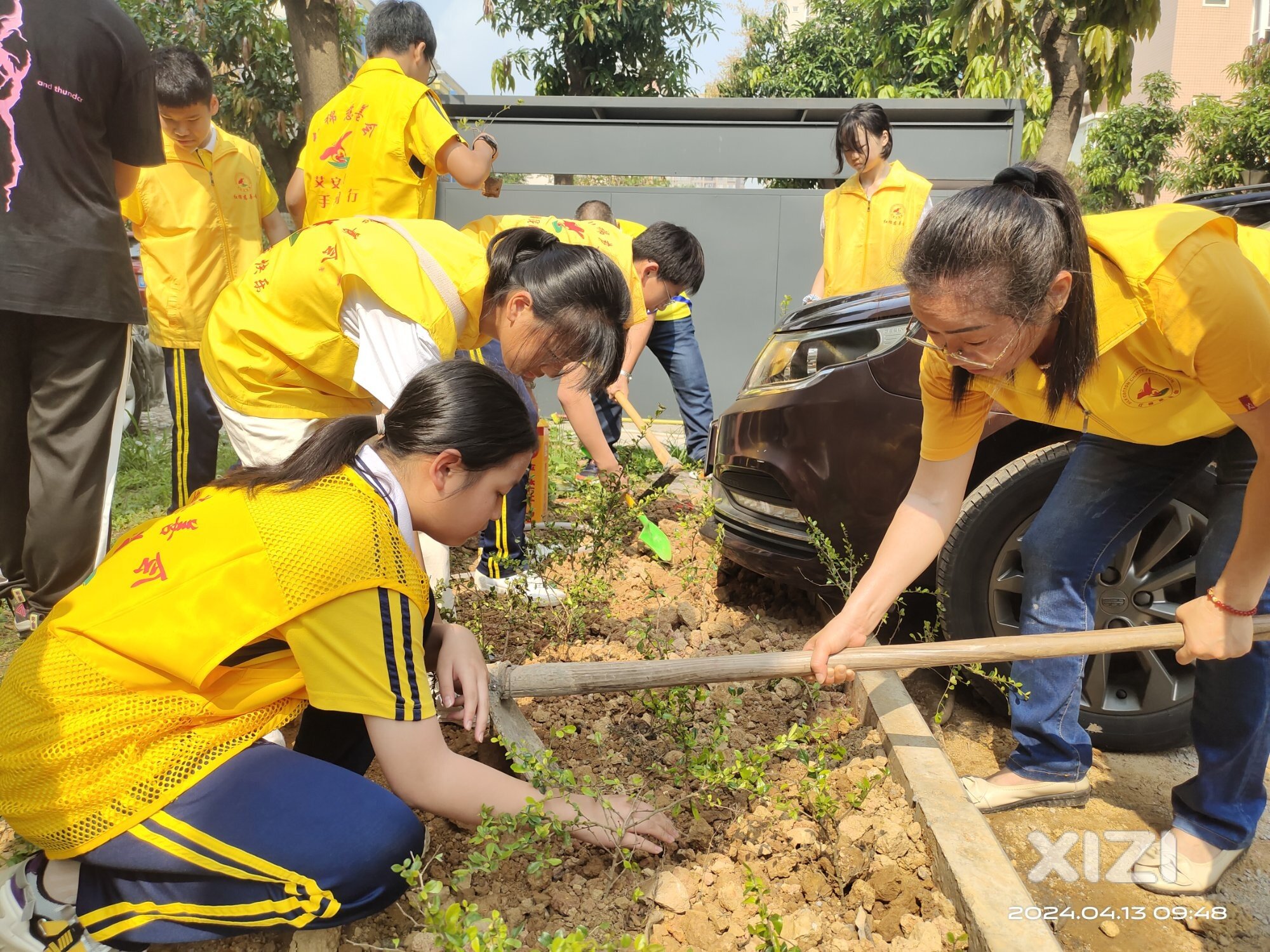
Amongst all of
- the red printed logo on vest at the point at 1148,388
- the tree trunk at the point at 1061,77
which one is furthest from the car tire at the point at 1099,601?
the tree trunk at the point at 1061,77

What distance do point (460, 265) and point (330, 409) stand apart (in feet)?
2.10

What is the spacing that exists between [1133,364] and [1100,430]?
244mm

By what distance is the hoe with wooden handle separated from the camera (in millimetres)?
1934

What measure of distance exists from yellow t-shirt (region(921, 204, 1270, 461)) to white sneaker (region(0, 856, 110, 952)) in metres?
1.96

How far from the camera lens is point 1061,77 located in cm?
1046

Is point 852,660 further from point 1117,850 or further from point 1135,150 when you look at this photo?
point 1135,150

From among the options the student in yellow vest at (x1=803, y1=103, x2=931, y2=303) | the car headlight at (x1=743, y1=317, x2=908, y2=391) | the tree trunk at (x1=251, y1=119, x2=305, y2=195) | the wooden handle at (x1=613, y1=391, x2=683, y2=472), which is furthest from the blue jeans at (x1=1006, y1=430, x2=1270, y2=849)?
the tree trunk at (x1=251, y1=119, x2=305, y2=195)

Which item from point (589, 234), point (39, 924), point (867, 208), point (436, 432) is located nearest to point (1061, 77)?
point (867, 208)

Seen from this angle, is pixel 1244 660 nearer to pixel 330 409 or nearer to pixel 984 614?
pixel 984 614

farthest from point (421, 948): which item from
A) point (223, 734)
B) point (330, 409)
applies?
point (330, 409)

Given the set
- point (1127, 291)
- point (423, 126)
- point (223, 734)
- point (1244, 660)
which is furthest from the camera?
point (423, 126)

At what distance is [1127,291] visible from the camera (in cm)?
169

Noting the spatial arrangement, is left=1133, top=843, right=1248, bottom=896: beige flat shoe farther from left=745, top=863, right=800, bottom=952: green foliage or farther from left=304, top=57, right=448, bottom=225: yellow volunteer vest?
left=304, top=57, right=448, bottom=225: yellow volunteer vest

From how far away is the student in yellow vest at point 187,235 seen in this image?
3828mm
